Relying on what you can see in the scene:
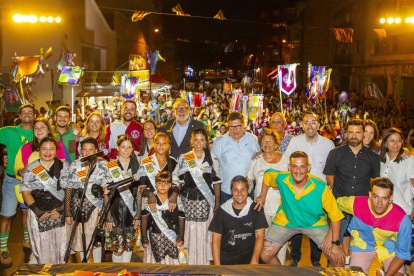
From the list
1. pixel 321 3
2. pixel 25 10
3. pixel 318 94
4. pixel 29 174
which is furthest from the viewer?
pixel 321 3

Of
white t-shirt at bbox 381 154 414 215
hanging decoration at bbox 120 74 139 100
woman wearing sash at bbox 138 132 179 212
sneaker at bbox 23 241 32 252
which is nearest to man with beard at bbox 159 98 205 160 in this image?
woman wearing sash at bbox 138 132 179 212

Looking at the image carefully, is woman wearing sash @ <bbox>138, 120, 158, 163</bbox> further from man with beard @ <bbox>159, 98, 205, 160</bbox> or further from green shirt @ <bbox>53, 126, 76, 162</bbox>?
green shirt @ <bbox>53, 126, 76, 162</bbox>

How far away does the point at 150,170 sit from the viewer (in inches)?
167

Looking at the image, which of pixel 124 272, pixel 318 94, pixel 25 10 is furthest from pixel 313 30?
pixel 124 272

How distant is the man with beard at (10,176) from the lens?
4590 millimetres

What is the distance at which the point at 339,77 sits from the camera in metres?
27.0

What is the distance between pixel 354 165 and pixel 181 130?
2414mm

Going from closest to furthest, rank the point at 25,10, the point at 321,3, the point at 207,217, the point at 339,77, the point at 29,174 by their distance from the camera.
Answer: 1. the point at 29,174
2. the point at 207,217
3. the point at 25,10
4. the point at 339,77
5. the point at 321,3

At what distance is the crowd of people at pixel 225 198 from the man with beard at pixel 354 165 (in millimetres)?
12

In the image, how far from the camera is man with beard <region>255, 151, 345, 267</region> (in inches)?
144

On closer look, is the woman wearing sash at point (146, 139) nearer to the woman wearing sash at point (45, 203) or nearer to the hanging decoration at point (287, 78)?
the woman wearing sash at point (45, 203)

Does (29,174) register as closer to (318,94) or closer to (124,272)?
(124,272)

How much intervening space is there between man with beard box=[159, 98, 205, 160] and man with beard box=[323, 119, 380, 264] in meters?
1.98

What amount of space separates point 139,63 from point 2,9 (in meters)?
8.11
